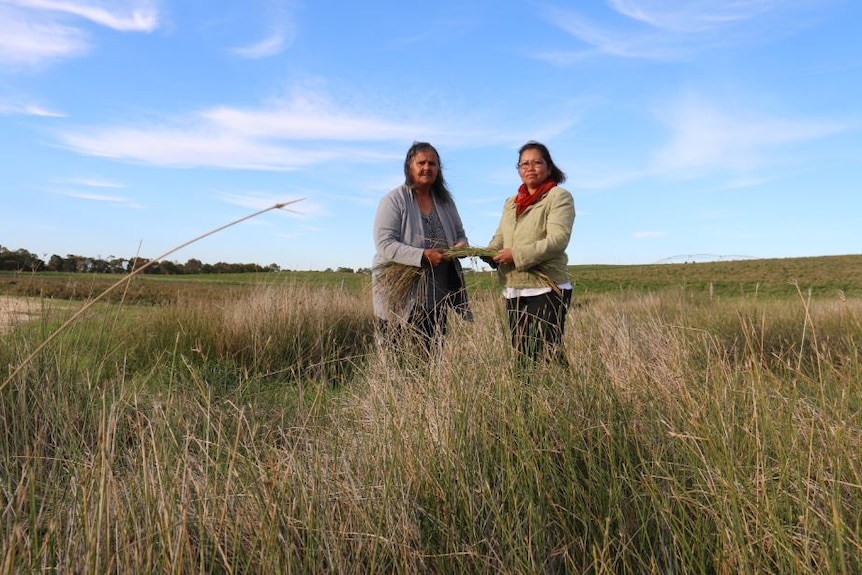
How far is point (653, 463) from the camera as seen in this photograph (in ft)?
6.93

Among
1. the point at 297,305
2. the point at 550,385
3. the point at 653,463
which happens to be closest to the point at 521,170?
the point at 550,385

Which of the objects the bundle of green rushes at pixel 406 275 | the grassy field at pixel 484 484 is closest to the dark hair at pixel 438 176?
the bundle of green rushes at pixel 406 275

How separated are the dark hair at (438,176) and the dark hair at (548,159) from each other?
57cm

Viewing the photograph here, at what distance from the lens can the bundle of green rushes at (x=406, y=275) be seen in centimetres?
405

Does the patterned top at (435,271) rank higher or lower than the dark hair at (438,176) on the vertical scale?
lower

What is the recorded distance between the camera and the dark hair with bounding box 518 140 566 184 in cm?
403

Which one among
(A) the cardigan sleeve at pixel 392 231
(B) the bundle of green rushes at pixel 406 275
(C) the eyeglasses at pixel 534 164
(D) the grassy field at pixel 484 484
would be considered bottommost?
(D) the grassy field at pixel 484 484

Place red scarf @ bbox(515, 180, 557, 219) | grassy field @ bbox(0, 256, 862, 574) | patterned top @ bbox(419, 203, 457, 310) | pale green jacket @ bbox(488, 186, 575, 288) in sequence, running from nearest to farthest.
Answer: grassy field @ bbox(0, 256, 862, 574)
pale green jacket @ bbox(488, 186, 575, 288)
red scarf @ bbox(515, 180, 557, 219)
patterned top @ bbox(419, 203, 457, 310)

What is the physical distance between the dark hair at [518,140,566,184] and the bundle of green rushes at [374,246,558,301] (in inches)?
25.0

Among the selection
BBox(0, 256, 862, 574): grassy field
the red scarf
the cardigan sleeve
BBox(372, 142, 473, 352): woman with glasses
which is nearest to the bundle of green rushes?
BBox(372, 142, 473, 352): woman with glasses

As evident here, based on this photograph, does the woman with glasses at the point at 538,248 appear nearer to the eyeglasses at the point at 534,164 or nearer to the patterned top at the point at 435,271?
the eyeglasses at the point at 534,164

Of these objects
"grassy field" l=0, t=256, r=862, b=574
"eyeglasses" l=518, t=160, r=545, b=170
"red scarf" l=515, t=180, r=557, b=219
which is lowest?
"grassy field" l=0, t=256, r=862, b=574

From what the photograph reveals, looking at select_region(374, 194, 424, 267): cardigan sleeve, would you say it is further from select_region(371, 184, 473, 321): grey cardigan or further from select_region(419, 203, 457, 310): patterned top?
select_region(419, 203, 457, 310): patterned top

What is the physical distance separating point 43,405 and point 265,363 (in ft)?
8.45
